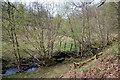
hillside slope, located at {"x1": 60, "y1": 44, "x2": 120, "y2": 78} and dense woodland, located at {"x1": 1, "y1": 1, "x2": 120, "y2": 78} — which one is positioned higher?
dense woodland, located at {"x1": 1, "y1": 1, "x2": 120, "y2": 78}

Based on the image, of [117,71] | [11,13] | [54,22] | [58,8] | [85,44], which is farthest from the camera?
[85,44]

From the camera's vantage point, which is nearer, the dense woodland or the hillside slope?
the hillside slope

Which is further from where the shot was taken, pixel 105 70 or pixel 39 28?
pixel 39 28

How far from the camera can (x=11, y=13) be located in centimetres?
399

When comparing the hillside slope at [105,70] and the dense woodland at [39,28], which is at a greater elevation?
the dense woodland at [39,28]

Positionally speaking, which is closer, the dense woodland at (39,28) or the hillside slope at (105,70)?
the hillside slope at (105,70)

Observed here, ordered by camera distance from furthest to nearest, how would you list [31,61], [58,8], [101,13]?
[101,13] → [31,61] → [58,8]

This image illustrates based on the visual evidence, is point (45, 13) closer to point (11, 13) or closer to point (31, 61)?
point (11, 13)

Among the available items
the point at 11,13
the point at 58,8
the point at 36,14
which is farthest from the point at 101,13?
the point at 11,13

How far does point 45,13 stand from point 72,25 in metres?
3.18

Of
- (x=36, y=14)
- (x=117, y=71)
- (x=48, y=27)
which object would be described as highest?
(x=36, y=14)

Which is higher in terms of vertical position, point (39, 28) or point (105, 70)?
point (39, 28)

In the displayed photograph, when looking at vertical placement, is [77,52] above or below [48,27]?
below

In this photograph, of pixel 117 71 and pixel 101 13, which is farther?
pixel 101 13
